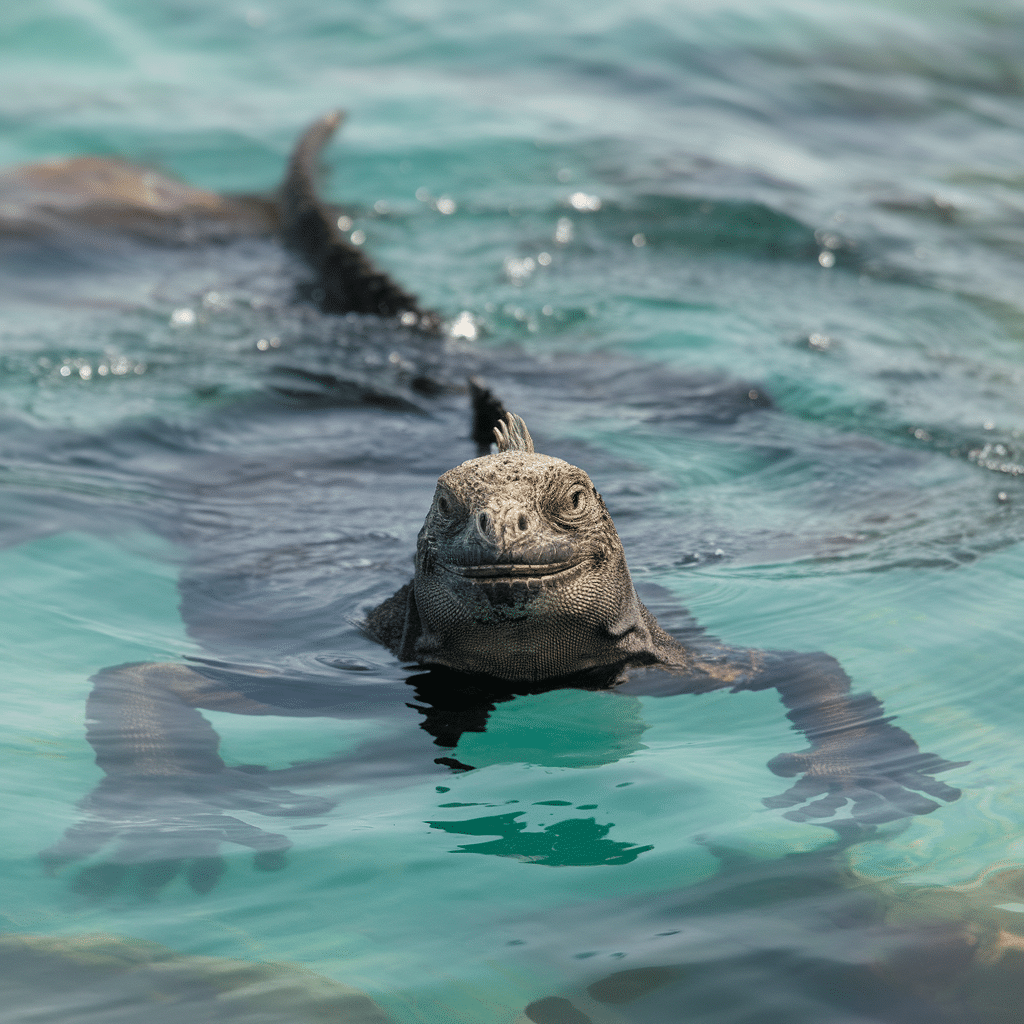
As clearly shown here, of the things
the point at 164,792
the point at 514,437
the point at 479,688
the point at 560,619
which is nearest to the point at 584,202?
the point at 514,437

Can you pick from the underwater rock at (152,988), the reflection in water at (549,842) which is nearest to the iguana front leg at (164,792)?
the underwater rock at (152,988)

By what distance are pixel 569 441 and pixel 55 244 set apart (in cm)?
525

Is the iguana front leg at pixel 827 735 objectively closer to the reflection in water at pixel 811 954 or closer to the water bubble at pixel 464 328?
the reflection in water at pixel 811 954

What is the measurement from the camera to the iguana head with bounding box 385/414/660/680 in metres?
3.84

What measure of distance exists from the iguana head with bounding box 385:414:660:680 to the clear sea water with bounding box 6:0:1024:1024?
299 millimetres

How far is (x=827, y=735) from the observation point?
4309mm

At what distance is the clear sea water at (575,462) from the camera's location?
3.44m

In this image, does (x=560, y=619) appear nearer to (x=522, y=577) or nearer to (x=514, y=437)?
(x=522, y=577)

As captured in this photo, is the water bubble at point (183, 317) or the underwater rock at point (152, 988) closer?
the underwater rock at point (152, 988)

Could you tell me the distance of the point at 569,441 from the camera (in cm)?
676

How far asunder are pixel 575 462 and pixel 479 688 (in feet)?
7.59

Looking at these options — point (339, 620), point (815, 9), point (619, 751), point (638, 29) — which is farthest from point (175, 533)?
point (815, 9)

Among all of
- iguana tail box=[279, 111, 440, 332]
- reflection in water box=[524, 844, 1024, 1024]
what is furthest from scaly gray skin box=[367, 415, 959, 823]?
iguana tail box=[279, 111, 440, 332]

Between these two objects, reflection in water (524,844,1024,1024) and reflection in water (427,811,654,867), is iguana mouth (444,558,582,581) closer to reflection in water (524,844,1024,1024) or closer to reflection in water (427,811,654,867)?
reflection in water (427,811,654,867)
